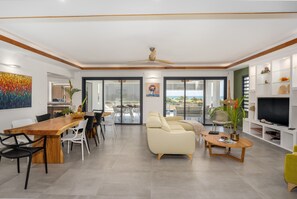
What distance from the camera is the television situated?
459 centimetres

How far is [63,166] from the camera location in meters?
3.41

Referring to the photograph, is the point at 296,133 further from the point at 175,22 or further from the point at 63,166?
the point at 63,166

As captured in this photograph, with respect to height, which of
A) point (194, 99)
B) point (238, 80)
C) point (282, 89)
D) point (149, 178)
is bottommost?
point (149, 178)

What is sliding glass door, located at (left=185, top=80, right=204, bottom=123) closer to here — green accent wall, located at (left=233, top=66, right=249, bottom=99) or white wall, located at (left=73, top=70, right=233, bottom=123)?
white wall, located at (left=73, top=70, right=233, bottom=123)

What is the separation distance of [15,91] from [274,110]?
22.7ft

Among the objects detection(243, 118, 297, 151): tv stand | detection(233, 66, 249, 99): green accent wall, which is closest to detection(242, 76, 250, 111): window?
detection(233, 66, 249, 99): green accent wall

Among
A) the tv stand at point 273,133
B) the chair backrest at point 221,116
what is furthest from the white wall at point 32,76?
the tv stand at point 273,133

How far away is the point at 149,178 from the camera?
115 inches

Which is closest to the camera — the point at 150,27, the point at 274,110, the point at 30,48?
the point at 150,27

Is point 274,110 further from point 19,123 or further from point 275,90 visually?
point 19,123

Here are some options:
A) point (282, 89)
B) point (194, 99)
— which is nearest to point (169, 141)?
point (282, 89)

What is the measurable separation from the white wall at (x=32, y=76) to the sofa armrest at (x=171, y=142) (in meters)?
3.64

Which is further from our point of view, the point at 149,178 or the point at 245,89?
the point at 245,89

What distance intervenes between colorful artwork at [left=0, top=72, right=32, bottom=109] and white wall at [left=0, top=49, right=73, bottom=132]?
127 millimetres
